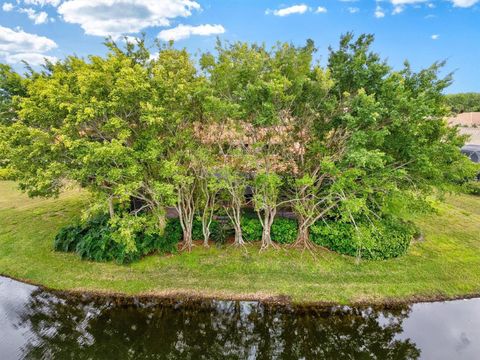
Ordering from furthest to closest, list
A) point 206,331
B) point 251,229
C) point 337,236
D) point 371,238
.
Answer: point 251,229
point 337,236
point 371,238
point 206,331

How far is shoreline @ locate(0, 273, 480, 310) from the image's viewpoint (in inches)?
510

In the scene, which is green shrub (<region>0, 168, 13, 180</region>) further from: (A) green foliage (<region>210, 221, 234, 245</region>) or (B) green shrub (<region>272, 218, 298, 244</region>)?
(B) green shrub (<region>272, 218, 298, 244</region>)

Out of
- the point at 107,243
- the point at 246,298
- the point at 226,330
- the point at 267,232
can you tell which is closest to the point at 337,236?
the point at 267,232

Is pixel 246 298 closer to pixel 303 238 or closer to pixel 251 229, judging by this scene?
pixel 251 229

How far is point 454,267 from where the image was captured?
14875 millimetres

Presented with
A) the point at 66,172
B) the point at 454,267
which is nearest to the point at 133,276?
the point at 66,172

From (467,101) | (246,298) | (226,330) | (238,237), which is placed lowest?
(226,330)

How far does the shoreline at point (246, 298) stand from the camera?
13.0m

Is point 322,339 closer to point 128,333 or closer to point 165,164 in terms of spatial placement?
point 128,333

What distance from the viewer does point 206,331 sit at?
11898 millimetres

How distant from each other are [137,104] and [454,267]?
53.6ft

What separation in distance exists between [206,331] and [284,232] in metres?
6.67

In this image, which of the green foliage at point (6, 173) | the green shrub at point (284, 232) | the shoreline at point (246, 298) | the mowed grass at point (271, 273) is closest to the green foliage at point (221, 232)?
the mowed grass at point (271, 273)

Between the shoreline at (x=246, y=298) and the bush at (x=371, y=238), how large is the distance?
2.54 meters
